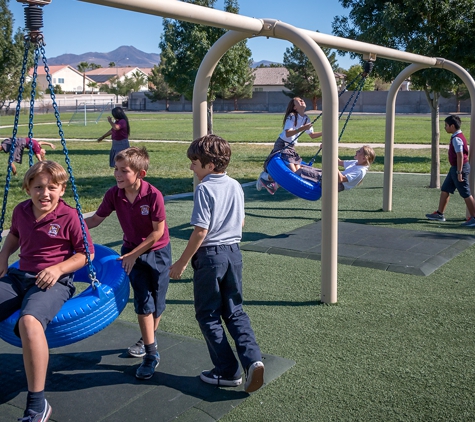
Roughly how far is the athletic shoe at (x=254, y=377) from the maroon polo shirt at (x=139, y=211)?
1011 millimetres

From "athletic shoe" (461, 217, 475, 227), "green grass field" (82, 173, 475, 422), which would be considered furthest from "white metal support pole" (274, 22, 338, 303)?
"athletic shoe" (461, 217, 475, 227)

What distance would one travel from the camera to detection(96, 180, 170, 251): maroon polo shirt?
3.78 meters

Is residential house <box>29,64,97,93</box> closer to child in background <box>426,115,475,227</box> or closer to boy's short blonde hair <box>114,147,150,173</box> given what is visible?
child in background <box>426,115,475,227</box>

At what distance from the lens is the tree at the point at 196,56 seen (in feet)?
66.1

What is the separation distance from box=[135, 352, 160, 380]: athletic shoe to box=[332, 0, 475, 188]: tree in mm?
9632

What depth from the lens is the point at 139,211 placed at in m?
3.79

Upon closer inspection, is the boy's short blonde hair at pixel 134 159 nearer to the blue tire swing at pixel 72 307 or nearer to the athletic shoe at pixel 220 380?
the blue tire swing at pixel 72 307

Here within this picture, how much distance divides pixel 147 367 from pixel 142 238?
2.77ft

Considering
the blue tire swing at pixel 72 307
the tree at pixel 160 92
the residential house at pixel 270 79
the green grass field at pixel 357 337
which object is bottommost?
the green grass field at pixel 357 337

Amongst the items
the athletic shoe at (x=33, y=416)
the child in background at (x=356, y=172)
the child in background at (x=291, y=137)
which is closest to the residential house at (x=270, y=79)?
the child in background at (x=291, y=137)

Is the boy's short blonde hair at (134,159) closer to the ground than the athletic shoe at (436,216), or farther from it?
farther from it

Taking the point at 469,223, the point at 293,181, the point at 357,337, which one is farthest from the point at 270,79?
the point at 357,337

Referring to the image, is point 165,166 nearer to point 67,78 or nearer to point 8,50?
point 8,50

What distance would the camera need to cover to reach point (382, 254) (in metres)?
6.79
